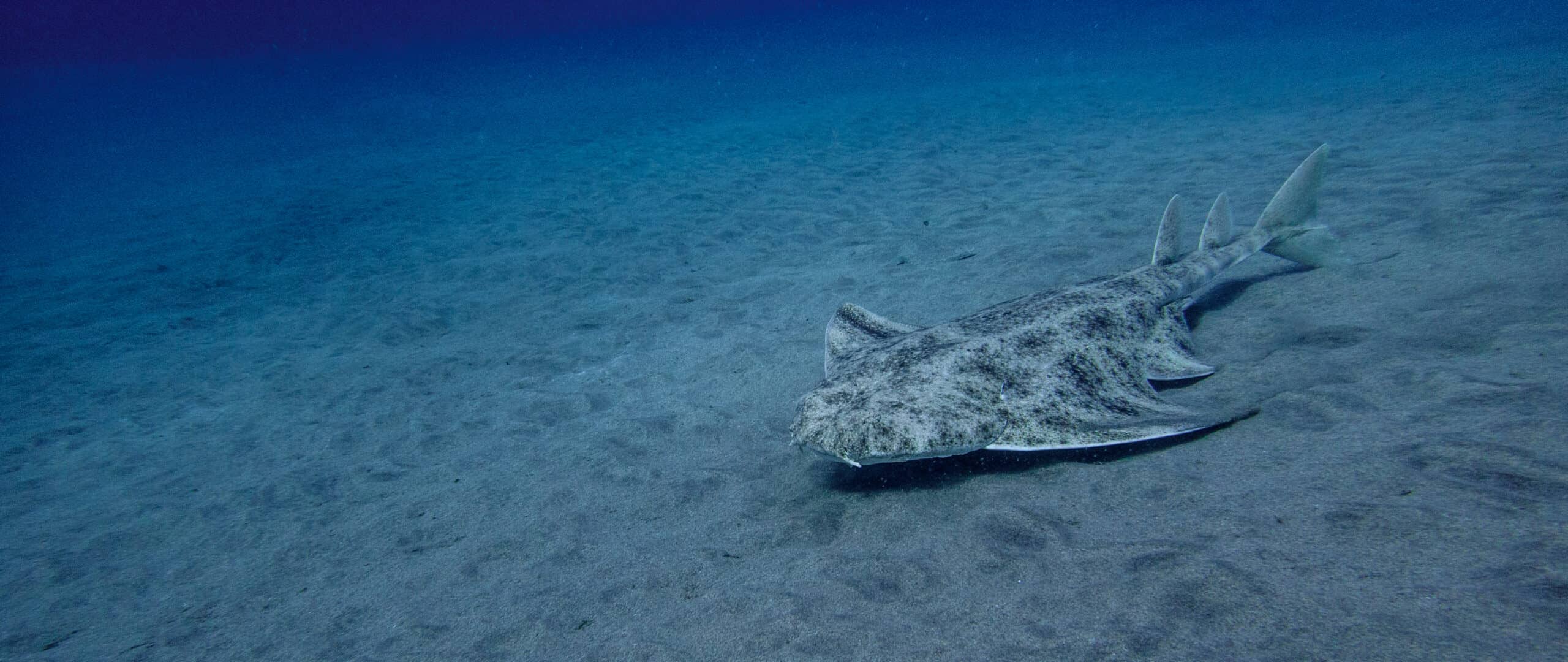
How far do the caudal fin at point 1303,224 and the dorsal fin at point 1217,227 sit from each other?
0.37 m

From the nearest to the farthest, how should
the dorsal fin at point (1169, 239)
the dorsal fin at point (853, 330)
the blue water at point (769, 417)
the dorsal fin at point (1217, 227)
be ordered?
the blue water at point (769, 417)
the dorsal fin at point (853, 330)
the dorsal fin at point (1169, 239)
the dorsal fin at point (1217, 227)

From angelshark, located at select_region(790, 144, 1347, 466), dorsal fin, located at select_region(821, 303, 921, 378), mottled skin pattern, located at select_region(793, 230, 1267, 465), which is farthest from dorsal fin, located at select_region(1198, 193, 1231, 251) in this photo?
dorsal fin, located at select_region(821, 303, 921, 378)

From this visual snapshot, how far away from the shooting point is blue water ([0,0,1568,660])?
2.55 meters

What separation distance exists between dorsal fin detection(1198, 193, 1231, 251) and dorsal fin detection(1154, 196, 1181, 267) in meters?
0.33

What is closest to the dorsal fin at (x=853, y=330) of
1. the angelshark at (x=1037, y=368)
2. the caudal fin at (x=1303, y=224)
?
the angelshark at (x=1037, y=368)

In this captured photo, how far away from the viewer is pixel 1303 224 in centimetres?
570

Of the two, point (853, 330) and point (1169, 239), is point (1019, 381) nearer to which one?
point (853, 330)

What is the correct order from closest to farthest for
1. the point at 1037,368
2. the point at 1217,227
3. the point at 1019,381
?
the point at 1019,381 < the point at 1037,368 < the point at 1217,227

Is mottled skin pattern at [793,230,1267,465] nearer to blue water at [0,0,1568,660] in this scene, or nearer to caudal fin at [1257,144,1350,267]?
blue water at [0,0,1568,660]

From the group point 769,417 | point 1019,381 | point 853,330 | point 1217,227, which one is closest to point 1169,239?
point 1217,227

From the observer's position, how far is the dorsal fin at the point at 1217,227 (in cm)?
551

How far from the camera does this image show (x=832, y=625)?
2645mm

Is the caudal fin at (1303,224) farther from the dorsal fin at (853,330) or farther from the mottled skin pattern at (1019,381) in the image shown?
the dorsal fin at (853,330)

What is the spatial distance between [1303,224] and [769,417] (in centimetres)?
508
